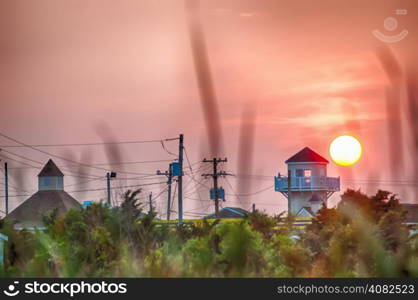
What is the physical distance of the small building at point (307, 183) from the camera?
61431 millimetres

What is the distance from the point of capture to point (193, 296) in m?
8.21

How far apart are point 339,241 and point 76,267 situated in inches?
125

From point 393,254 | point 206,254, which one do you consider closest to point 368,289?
point 393,254

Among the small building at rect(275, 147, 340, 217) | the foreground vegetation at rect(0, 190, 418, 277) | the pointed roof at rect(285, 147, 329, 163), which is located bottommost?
the foreground vegetation at rect(0, 190, 418, 277)

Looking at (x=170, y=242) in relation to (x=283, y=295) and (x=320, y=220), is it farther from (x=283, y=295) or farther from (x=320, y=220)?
(x=320, y=220)

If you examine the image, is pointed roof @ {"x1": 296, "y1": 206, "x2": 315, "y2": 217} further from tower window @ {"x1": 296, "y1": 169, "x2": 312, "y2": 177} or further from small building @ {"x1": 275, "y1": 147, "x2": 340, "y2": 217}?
tower window @ {"x1": 296, "y1": 169, "x2": 312, "y2": 177}

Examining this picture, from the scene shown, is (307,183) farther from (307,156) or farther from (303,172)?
(307,156)

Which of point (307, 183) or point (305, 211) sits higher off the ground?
point (307, 183)

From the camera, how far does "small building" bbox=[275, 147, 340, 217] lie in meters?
61.4

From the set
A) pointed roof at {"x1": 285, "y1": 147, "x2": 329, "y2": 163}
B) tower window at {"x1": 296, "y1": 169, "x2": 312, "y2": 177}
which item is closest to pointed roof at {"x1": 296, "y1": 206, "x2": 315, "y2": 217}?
tower window at {"x1": 296, "y1": 169, "x2": 312, "y2": 177}

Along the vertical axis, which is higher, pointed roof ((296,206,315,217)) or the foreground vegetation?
pointed roof ((296,206,315,217))

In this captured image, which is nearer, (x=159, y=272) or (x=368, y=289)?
(x=368, y=289)

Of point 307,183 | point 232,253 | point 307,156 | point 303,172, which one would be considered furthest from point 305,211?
point 232,253

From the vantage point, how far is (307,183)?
2475 inches
